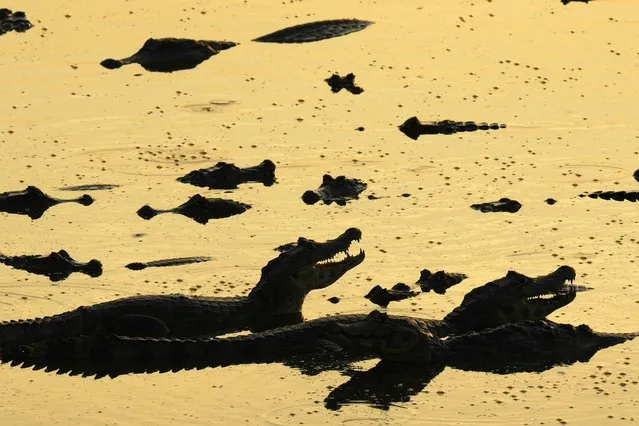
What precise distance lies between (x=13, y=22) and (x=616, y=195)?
1600 cm

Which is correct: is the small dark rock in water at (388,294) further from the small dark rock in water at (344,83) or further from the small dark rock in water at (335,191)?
the small dark rock in water at (344,83)

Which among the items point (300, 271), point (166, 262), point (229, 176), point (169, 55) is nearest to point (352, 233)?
point (300, 271)

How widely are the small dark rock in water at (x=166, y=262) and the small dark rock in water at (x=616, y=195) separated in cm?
638

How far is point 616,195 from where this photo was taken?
2802 centimetres

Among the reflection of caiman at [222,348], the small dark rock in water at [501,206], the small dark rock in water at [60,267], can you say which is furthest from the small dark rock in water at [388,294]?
the small dark rock in water at [501,206]

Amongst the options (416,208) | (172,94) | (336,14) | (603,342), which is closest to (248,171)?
(416,208)

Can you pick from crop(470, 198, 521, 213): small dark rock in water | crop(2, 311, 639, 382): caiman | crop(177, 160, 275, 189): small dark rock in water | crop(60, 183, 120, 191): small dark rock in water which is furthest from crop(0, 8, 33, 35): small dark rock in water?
crop(2, 311, 639, 382): caiman

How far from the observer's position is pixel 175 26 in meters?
39.2

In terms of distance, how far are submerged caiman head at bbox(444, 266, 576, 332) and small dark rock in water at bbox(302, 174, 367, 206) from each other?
557 centimetres

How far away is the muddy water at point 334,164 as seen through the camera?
20.3 m

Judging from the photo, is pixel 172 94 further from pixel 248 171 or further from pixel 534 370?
pixel 534 370

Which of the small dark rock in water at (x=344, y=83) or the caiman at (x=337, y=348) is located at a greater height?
the caiman at (x=337, y=348)

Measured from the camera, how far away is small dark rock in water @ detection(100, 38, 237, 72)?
36031mm

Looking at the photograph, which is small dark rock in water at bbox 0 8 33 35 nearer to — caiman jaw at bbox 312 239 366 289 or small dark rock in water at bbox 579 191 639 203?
small dark rock in water at bbox 579 191 639 203
